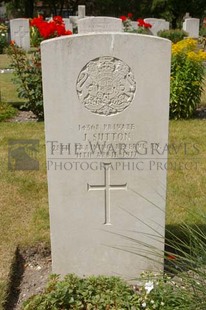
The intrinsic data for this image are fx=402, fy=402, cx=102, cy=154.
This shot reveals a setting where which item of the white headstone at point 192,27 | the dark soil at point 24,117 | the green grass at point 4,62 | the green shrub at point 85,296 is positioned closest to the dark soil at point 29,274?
the green shrub at point 85,296

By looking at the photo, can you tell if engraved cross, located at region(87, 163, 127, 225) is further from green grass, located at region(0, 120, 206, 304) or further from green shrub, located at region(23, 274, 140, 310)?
green shrub, located at region(23, 274, 140, 310)

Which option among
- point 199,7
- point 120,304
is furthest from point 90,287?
point 199,7

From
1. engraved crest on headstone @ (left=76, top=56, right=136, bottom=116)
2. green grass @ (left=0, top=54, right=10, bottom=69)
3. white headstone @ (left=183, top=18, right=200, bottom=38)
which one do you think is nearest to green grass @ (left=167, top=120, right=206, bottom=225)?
engraved crest on headstone @ (left=76, top=56, right=136, bottom=116)

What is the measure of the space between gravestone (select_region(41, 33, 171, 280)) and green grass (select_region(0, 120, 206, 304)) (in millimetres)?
420

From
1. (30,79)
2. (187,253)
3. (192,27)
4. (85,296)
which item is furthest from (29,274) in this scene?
(192,27)

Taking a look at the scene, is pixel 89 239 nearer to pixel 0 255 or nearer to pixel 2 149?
pixel 0 255

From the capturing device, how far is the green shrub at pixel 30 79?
7.33 metres

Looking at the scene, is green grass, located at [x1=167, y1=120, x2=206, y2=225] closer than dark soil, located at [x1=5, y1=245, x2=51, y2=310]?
No

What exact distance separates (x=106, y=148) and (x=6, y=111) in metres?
5.45

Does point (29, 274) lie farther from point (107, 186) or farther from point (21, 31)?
point (21, 31)

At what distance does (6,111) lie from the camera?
7852 millimetres

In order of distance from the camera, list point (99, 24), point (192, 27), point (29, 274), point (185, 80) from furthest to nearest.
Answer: point (192, 27)
point (185, 80)
point (99, 24)
point (29, 274)

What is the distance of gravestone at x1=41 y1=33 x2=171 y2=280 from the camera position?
2576mm

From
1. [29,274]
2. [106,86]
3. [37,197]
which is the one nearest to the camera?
[106,86]
